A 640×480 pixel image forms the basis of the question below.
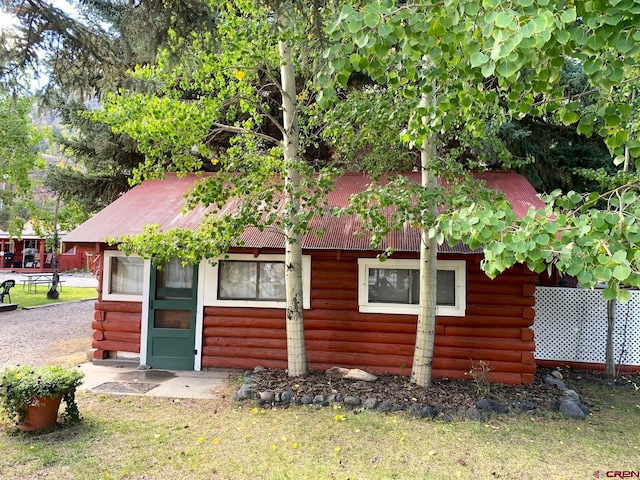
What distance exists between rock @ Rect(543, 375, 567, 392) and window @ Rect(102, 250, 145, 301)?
22.0ft

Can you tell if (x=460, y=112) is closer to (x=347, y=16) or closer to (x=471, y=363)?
(x=347, y=16)

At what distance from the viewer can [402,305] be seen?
6.56 meters

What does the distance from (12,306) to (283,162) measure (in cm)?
1244

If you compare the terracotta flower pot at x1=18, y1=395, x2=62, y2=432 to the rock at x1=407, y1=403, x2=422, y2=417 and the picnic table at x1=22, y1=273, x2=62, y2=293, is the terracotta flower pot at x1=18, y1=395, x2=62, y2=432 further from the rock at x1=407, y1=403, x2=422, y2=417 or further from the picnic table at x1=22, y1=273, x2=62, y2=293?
the picnic table at x1=22, y1=273, x2=62, y2=293

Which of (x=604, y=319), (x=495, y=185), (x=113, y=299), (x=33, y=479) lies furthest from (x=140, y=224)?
(x=604, y=319)

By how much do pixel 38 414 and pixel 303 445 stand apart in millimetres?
2709

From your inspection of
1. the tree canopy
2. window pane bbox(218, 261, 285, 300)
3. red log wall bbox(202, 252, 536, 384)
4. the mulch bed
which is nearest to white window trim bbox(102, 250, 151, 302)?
red log wall bbox(202, 252, 536, 384)

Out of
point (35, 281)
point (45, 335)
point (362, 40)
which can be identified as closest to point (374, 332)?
point (362, 40)

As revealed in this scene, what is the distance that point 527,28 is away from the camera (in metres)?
1.54

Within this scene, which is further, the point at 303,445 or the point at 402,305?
the point at 402,305

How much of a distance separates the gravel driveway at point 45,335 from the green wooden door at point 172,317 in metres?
1.57

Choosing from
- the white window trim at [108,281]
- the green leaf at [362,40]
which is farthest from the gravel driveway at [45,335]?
the green leaf at [362,40]

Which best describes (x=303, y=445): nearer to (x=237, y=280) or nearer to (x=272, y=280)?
(x=272, y=280)

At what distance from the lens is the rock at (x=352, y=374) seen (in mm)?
6043
